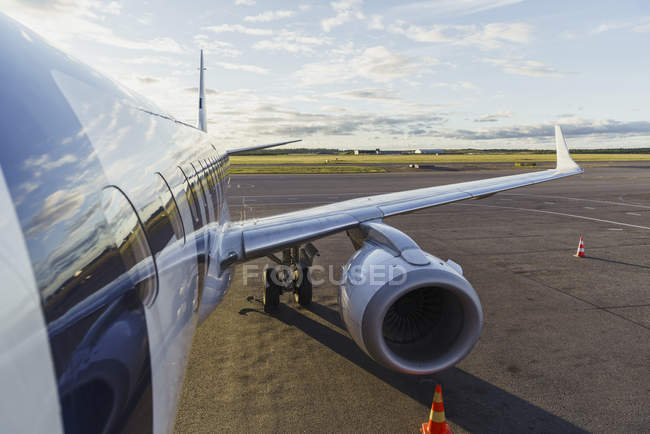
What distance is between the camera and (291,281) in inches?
332

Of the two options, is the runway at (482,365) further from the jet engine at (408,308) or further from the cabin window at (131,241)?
the cabin window at (131,241)

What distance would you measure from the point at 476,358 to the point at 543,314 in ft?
7.97

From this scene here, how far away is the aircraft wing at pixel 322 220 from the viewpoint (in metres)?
6.04

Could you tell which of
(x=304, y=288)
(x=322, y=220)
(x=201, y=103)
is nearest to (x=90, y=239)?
(x=322, y=220)

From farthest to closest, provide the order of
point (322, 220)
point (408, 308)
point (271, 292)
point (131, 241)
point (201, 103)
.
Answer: point (201, 103) → point (271, 292) → point (322, 220) → point (408, 308) → point (131, 241)

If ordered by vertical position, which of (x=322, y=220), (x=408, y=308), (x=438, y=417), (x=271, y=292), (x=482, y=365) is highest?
(x=322, y=220)

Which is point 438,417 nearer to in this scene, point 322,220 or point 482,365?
point 482,365

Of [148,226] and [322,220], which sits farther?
[322,220]

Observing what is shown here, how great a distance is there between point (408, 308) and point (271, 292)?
3507mm

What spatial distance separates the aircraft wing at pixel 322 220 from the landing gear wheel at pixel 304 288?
1426 mm

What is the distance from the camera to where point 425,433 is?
15.0ft

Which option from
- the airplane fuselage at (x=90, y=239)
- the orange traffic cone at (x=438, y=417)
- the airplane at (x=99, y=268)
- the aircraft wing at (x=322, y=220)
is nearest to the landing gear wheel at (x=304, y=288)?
the aircraft wing at (x=322, y=220)

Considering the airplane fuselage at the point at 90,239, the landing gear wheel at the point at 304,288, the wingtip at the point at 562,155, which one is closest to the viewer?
the airplane fuselage at the point at 90,239

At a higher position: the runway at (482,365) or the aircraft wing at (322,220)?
the aircraft wing at (322,220)
